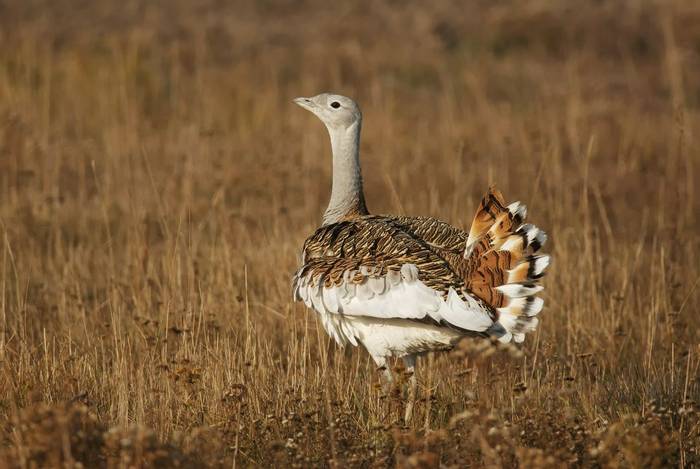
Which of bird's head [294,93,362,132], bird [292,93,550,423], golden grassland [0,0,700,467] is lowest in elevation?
golden grassland [0,0,700,467]

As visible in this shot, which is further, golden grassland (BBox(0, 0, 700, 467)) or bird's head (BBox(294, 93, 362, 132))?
bird's head (BBox(294, 93, 362, 132))

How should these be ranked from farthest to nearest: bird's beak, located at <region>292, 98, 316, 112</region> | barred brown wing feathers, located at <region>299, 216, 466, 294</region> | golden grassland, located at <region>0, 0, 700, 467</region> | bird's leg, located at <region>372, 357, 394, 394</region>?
bird's beak, located at <region>292, 98, 316, 112</region>
bird's leg, located at <region>372, 357, 394, 394</region>
barred brown wing feathers, located at <region>299, 216, 466, 294</region>
golden grassland, located at <region>0, 0, 700, 467</region>

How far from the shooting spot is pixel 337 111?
17.7ft

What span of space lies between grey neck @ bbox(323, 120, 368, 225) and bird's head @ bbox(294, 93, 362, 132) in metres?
0.04

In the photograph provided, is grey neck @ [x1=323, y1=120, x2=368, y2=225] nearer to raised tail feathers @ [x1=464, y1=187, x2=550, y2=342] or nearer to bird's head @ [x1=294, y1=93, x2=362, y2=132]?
bird's head @ [x1=294, y1=93, x2=362, y2=132]

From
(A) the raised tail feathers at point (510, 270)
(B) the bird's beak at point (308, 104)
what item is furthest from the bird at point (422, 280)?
(B) the bird's beak at point (308, 104)

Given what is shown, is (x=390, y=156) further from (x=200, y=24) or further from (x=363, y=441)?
(x=200, y=24)

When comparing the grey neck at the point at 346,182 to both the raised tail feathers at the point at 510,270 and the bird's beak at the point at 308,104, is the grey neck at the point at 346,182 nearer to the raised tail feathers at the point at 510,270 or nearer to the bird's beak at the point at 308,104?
the bird's beak at the point at 308,104

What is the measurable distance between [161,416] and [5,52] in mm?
7568

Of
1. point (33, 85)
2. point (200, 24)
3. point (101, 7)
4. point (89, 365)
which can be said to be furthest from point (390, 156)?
point (101, 7)

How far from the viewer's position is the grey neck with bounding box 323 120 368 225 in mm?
5188

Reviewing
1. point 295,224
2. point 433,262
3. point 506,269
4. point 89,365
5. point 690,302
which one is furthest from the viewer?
point 295,224

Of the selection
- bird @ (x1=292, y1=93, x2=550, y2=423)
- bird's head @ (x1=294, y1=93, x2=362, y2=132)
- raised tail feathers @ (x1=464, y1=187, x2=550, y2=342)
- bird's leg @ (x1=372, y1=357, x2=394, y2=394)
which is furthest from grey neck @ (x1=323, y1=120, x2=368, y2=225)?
raised tail feathers @ (x1=464, y1=187, x2=550, y2=342)

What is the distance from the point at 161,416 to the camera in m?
4.19
